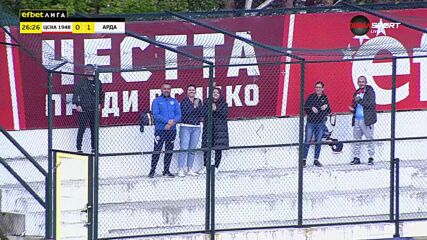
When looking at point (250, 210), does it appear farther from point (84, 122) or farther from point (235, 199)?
point (84, 122)

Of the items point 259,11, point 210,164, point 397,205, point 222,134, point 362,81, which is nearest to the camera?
point 210,164

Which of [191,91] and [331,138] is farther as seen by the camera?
[331,138]

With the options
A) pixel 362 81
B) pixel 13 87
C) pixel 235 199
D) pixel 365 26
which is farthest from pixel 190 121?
pixel 365 26

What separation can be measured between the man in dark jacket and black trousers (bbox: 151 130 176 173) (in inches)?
138

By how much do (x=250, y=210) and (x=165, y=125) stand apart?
1904 mm

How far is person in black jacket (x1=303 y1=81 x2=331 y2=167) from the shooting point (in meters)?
21.9

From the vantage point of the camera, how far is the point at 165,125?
2077cm

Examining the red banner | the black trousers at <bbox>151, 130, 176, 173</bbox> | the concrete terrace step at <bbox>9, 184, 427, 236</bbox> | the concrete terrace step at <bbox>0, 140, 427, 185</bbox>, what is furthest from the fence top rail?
the concrete terrace step at <bbox>9, 184, 427, 236</bbox>

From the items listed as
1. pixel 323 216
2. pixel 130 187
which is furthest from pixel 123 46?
pixel 323 216

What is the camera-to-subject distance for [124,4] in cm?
2355

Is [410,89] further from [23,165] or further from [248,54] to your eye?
[23,165]

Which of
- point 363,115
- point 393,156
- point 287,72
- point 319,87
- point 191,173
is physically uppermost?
point 287,72

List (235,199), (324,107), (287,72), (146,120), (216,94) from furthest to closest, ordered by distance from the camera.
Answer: (287,72) → (324,107) → (216,94) → (146,120) → (235,199)

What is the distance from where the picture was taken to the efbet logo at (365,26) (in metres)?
23.9
